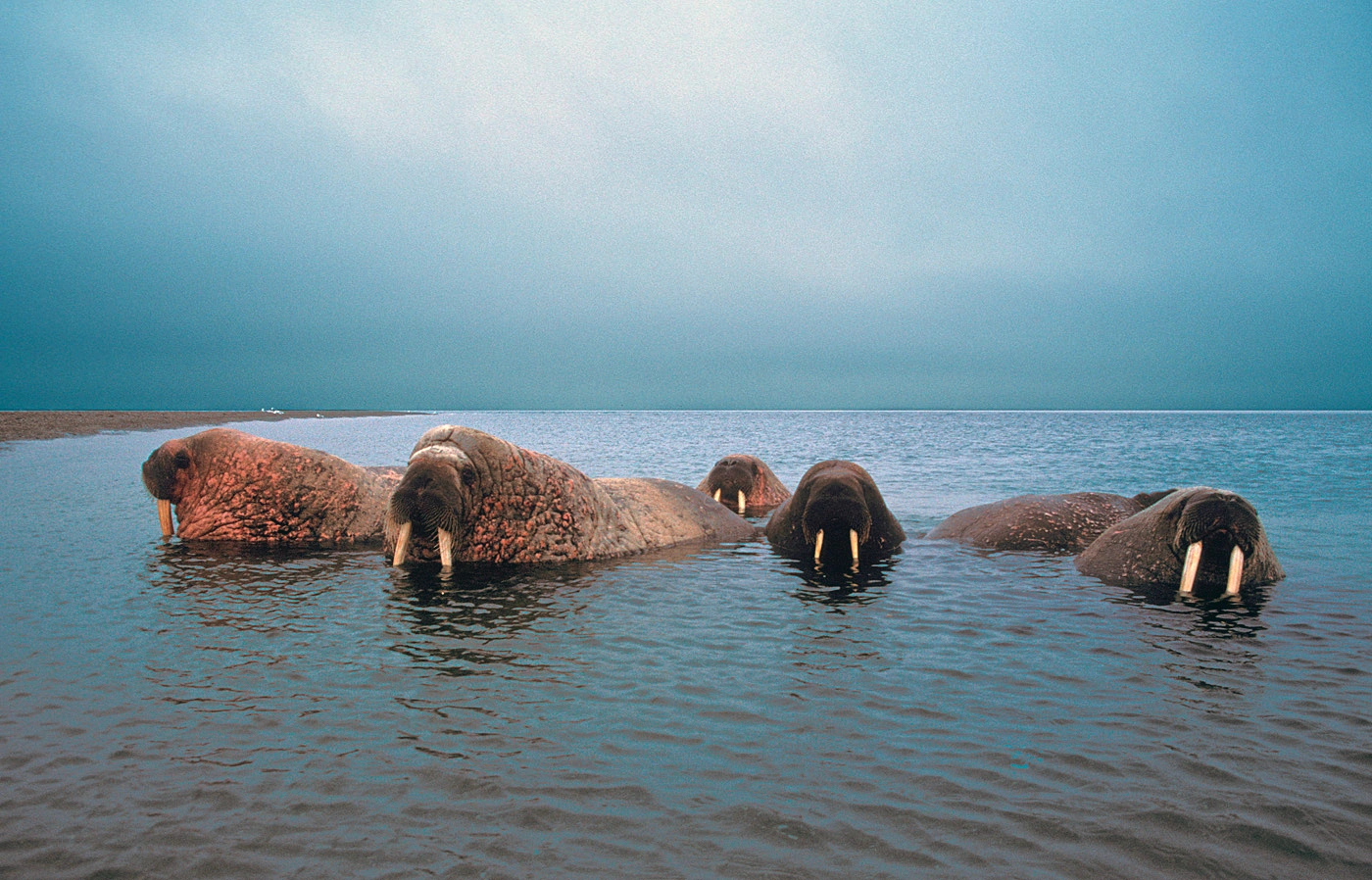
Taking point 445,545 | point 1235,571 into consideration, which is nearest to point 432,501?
point 445,545

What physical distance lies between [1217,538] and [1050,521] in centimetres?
295

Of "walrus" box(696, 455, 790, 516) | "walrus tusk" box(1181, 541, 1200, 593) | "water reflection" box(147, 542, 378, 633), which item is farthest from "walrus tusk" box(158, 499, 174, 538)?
"walrus tusk" box(1181, 541, 1200, 593)

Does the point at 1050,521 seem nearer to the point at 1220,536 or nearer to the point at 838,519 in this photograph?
the point at 1220,536

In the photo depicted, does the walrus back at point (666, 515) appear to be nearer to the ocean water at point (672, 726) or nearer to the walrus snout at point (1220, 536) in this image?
the ocean water at point (672, 726)

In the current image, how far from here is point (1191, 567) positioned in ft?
25.2

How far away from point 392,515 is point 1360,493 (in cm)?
2213

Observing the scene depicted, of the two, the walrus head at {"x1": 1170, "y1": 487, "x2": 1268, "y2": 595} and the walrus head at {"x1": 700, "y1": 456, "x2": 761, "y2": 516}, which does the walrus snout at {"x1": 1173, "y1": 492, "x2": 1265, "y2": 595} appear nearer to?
the walrus head at {"x1": 1170, "y1": 487, "x2": 1268, "y2": 595}

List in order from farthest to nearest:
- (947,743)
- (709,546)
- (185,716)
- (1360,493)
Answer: (1360,493)
(709,546)
(185,716)
(947,743)

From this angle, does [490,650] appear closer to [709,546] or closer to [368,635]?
[368,635]

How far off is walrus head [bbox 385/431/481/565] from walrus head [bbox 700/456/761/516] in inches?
320

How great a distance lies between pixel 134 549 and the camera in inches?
392

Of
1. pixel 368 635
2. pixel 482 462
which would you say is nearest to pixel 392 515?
pixel 482 462

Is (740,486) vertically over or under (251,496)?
under

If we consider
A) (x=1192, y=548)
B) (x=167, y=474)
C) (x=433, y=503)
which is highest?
(x=167, y=474)
